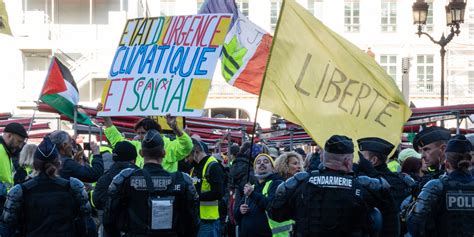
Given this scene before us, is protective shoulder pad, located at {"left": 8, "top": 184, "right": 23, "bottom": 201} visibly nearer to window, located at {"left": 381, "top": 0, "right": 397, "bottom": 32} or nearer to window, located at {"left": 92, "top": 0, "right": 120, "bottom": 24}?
window, located at {"left": 92, "top": 0, "right": 120, "bottom": 24}

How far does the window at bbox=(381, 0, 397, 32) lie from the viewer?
58.7 meters

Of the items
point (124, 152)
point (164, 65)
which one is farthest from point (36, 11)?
point (124, 152)

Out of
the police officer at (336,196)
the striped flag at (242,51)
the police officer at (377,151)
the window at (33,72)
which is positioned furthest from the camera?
the window at (33,72)

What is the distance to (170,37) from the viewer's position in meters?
11.2

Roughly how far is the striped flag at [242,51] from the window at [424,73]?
4296 centimetres

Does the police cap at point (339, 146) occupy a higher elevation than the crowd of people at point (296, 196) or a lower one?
higher

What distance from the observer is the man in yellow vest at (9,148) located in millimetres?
10305

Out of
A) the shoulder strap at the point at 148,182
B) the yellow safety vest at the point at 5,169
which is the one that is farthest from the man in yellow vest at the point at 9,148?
the shoulder strap at the point at 148,182

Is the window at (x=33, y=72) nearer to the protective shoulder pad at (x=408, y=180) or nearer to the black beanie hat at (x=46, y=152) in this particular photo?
the protective shoulder pad at (x=408, y=180)

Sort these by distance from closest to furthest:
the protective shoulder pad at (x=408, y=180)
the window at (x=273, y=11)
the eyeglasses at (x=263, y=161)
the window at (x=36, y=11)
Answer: the protective shoulder pad at (x=408, y=180) < the eyeglasses at (x=263, y=161) < the window at (x=36, y=11) < the window at (x=273, y=11)

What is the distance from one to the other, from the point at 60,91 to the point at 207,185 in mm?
3366

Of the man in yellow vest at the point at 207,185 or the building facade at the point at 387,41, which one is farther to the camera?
the building facade at the point at 387,41

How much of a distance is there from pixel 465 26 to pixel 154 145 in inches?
2052

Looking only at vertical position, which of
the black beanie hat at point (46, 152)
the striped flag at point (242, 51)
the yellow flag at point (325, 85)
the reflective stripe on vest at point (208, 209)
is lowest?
the reflective stripe on vest at point (208, 209)
